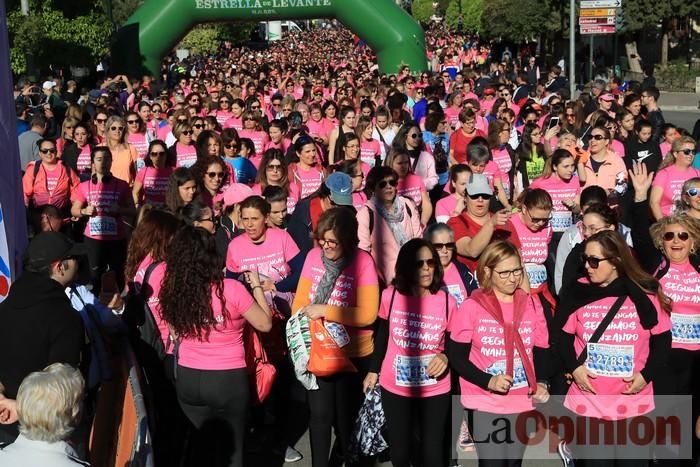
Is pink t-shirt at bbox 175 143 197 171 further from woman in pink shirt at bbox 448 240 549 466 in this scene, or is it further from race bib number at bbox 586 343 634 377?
race bib number at bbox 586 343 634 377

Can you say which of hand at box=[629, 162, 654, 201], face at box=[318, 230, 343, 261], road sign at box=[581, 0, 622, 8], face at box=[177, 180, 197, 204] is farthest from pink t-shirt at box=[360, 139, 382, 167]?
road sign at box=[581, 0, 622, 8]

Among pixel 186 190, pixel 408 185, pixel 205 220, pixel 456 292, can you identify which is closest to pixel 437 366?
pixel 456 292

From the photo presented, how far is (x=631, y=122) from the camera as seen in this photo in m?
11.7

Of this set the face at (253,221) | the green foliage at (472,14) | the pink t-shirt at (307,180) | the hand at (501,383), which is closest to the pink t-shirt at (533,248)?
the face at (253,221)

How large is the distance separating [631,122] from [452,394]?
7.16 meters

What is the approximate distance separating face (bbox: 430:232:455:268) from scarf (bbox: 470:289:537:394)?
762mm

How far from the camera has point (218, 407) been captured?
5.21 m

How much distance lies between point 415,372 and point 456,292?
73cm

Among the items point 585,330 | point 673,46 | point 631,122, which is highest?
point 673,46

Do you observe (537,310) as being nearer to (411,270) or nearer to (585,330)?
(585,330)

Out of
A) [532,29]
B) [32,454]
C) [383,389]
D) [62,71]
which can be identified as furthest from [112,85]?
[532,29]

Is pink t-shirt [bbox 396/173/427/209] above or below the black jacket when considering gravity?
above

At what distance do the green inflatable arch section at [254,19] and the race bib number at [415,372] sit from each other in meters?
22.6

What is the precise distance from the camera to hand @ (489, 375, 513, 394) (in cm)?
493
